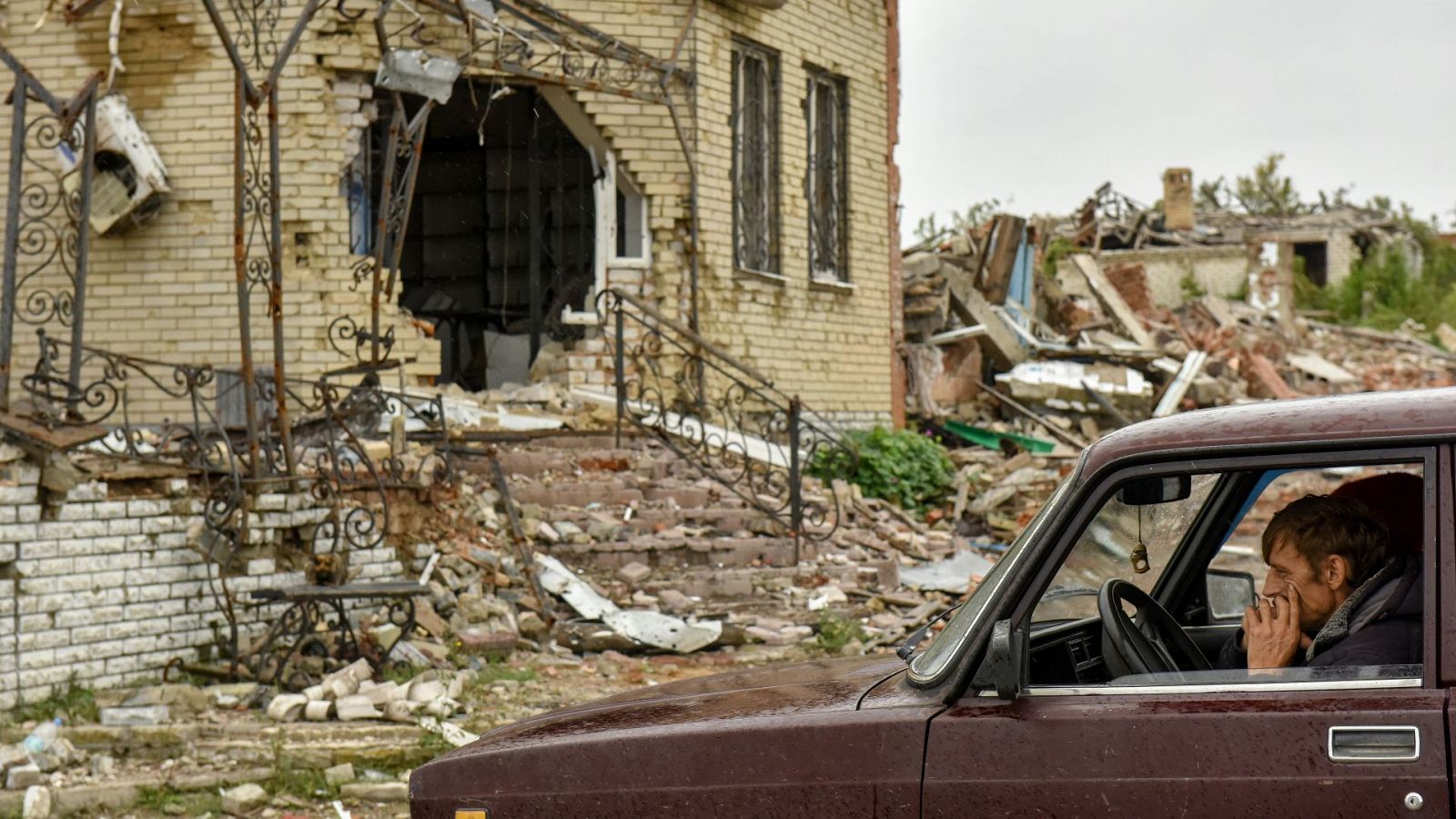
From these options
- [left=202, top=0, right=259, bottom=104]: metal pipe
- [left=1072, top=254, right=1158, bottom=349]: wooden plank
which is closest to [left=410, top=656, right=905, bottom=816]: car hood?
[left=202, top=0, right=259, bottom=104]: metal pipe

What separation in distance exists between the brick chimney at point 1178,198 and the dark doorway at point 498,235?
22777 millimetres

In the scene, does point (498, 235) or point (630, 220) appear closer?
point (630, 220)

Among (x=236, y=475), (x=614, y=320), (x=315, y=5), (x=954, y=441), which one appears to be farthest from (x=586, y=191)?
(x=236, y=475)

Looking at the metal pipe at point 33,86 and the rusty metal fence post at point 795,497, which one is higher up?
the metal pipe at point 33,86

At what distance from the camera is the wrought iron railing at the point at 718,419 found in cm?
1188

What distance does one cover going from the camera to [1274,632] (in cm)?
304

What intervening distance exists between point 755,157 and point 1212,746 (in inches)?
512

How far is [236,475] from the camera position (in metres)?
8.12

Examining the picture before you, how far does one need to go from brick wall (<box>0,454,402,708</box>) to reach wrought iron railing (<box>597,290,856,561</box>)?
4.30m

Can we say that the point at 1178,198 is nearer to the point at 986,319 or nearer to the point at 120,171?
the point at 986,319

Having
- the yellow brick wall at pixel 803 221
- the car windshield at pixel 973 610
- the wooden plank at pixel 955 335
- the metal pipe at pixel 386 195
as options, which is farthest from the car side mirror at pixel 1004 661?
the wooden plank at pixel 955 335

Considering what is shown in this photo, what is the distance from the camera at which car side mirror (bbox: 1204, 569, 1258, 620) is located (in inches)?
147

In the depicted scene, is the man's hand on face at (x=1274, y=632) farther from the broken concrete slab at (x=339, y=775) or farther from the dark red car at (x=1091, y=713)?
the broken concrete slab at (x=339, y=775)

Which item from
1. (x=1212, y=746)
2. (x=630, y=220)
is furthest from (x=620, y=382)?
(x=1212, y=746)
